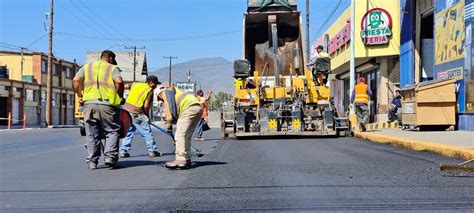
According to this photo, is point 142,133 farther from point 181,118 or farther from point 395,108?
point 395,108

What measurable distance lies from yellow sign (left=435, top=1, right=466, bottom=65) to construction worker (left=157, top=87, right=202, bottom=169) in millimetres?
10091

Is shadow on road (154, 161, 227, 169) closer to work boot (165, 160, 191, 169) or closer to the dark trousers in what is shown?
work boot (165, 160, 191, 169)

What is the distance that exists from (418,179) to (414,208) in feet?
5.50

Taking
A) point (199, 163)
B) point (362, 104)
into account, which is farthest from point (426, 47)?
point (199, 163)

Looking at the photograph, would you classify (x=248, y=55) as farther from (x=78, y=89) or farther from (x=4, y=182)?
(x=4, y=182)

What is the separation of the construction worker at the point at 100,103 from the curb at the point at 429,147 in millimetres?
5362

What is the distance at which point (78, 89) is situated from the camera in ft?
24.1

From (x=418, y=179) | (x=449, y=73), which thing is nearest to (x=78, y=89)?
(x=418, y=179)

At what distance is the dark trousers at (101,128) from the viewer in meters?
7.24

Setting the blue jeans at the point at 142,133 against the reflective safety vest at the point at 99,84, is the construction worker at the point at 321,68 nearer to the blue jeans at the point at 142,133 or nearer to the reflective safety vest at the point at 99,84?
the blue jeans at the point at 142,133

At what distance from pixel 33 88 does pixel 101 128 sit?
42664 millimetres

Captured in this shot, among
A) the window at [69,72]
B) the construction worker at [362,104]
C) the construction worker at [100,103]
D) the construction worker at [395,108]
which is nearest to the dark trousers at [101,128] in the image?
the construction worker at [100,103]

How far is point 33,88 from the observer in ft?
154

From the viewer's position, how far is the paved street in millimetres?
5039
